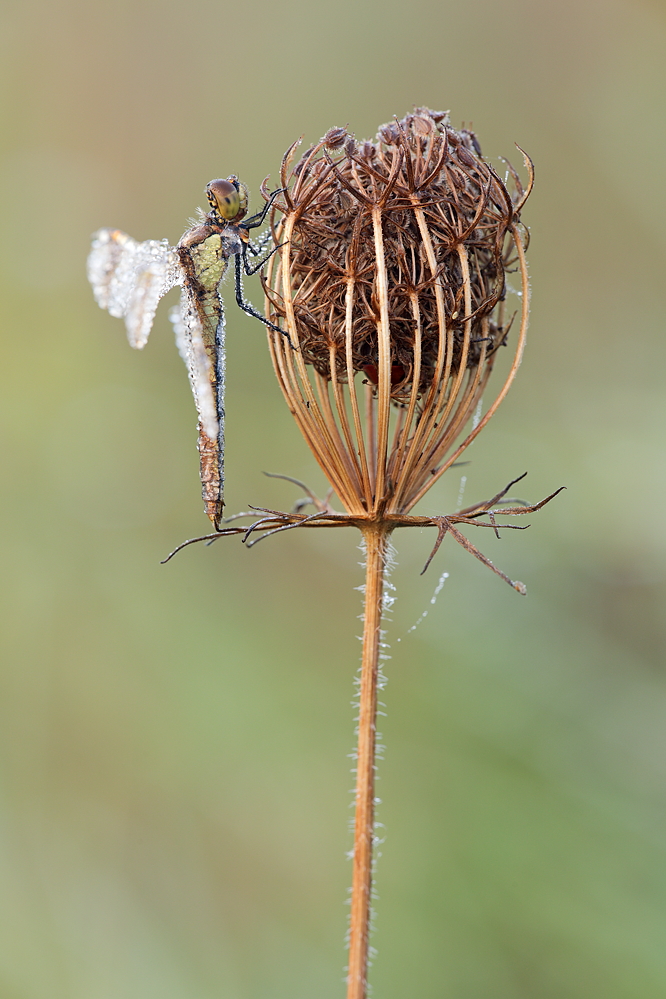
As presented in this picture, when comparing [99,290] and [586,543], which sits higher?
[99,290]

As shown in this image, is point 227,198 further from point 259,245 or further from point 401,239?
point 401,239

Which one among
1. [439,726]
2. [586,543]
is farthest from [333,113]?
[439,726]

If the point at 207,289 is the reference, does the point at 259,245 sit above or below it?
above

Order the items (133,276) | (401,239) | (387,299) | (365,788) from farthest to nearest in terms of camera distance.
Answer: (133,276) < (401,239) < (387,299) < (365,788)

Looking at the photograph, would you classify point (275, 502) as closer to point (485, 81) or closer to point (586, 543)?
point (586, 543)

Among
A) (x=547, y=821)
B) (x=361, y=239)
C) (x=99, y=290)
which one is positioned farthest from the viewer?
(x=547, y=821)

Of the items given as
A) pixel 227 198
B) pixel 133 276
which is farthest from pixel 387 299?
pixel 133 276

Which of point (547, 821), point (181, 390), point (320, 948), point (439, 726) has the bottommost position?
point (320, 948)
